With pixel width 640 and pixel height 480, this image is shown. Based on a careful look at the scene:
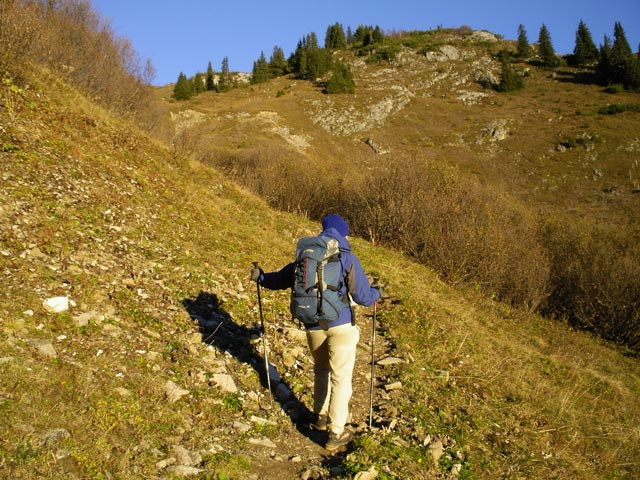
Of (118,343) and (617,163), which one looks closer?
(118,343)

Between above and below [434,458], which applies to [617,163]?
above

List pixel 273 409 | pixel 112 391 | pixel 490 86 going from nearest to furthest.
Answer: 1. pixel 112 391
2. pixel 273 409
3. pixel 490 86

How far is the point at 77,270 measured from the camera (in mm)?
6602

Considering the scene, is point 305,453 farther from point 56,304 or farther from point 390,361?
point 56,304

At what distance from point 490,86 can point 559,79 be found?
478 inches

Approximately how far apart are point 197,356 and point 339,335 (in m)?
2.39

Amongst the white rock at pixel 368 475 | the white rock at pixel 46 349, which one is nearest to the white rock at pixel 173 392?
the white rock at pixel 46 349

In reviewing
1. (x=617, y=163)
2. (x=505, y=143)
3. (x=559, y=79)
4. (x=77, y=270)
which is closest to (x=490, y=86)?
(x=559, y=79)

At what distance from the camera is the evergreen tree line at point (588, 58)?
62.3m

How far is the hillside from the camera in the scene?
415 cm

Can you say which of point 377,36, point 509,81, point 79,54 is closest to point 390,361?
point 79,54

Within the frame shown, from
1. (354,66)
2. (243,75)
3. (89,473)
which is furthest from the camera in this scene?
(243,75)

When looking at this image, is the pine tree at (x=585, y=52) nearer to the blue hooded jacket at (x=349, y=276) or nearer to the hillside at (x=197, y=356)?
the hillside at (x=197, y=356)

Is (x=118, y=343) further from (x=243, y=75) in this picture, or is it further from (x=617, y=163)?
(x=243, y=75)
